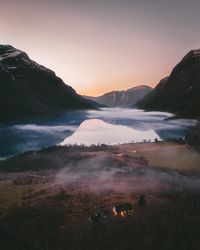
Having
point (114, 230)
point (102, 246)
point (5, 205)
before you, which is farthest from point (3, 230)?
point (5, 205)

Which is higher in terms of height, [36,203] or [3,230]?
[3,230]

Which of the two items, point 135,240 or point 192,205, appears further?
point 192,205

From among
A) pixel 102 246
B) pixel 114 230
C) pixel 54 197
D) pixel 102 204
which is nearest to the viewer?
pixel 102 246

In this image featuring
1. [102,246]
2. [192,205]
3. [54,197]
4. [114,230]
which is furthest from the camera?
[54,197]

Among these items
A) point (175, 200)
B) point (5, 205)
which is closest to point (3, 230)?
point (5, 205)

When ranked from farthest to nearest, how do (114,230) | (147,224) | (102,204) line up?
1. (102,204)
2. (147,224)
3. (114,230)

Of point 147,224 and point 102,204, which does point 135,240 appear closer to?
point 147,224

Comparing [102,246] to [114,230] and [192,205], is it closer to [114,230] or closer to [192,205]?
[114,230]

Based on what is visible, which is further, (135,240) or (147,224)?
(147,224)

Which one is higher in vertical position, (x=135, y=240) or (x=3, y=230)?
(x=3, y=230)

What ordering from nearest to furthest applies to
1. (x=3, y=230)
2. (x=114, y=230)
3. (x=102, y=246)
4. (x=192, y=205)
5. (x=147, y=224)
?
(x=3, y=230)
(x=102, y=246)
(x=114, y=230)
(x=147, y=224)
(x=192, y=205)
